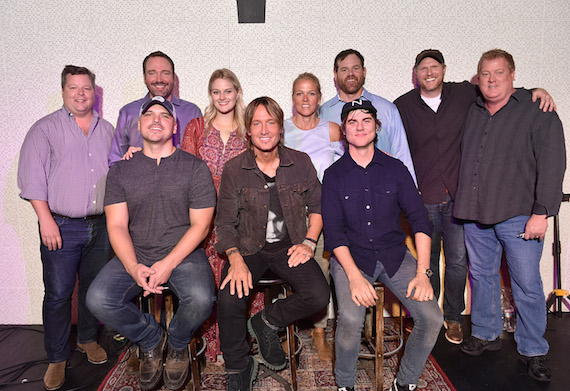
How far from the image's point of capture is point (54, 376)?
2496 mm

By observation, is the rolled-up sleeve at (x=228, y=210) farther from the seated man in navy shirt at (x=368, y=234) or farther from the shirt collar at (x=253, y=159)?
the seated man in navy shirt at (x=368, y=234)

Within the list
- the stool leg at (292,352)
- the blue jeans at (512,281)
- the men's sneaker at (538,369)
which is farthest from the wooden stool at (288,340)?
the men's sneaker at (538,369)

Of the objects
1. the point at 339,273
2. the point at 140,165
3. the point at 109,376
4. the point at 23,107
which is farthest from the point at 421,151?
the point at 23,107

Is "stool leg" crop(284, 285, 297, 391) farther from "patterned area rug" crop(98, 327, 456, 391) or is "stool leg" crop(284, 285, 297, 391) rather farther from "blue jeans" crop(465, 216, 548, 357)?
"blue jeans" crop(465, 216, 548, 357)

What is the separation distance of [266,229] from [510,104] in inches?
75.9

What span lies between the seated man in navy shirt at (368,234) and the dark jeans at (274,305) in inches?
6.0

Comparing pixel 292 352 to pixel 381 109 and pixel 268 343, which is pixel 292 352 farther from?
pixel 381 109

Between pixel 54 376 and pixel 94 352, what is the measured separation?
1.07 feet

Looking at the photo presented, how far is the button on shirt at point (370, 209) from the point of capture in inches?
89.4

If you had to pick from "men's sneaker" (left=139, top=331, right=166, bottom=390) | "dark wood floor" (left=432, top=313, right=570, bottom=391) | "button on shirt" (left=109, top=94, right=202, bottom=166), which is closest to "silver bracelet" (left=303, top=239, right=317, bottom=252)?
"men's sneaker" (left=139, top=331, right=166, bottom=390)

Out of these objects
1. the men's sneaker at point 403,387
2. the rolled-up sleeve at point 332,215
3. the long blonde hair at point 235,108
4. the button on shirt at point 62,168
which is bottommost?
the men's sneaker at point 403,387

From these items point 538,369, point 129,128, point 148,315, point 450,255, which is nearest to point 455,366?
point 538,369

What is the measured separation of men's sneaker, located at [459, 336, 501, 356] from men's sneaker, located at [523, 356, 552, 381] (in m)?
0.27

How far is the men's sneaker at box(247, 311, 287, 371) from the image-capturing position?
2.28m
